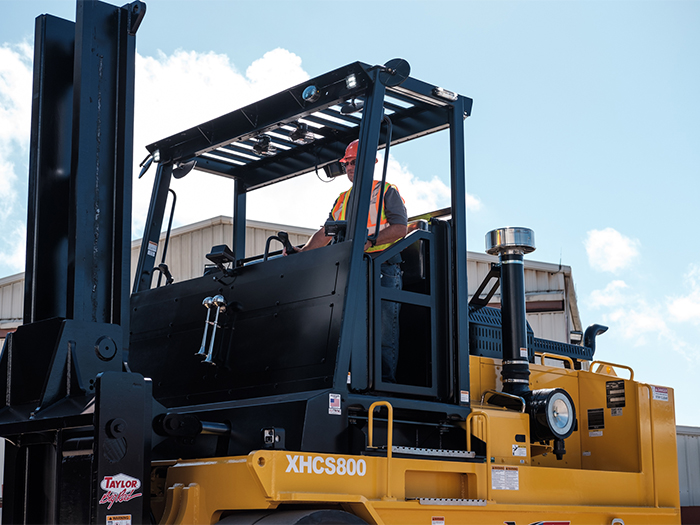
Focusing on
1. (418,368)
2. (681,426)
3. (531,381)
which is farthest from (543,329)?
(418,368)

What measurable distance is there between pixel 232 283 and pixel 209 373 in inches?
23.7

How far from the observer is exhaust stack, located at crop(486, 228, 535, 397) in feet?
19.5

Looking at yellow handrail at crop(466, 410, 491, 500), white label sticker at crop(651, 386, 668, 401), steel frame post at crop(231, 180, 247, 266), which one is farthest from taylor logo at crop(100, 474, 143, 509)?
white label sticker at crop(651, 386, 668, 401)

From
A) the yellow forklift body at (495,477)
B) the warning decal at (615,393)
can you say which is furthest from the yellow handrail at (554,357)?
the warning decal at (615,393)

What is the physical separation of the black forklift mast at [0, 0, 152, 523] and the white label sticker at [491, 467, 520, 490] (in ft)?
6.96

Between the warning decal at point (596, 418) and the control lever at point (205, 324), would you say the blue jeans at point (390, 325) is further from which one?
the warning decal at point (596, 418)

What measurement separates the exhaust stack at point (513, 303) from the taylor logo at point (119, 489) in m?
2.89

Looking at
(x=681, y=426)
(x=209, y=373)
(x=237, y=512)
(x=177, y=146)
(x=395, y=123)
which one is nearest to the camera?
(x=237, y=512)

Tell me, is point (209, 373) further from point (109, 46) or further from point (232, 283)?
point (109, 46)

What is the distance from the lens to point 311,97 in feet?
17.3

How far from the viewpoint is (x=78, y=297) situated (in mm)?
4289

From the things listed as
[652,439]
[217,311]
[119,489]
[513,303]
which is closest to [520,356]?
[513,303]

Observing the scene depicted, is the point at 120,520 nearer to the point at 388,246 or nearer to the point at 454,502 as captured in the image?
the point at 454,502

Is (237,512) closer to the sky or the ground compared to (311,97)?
closer to the ground
